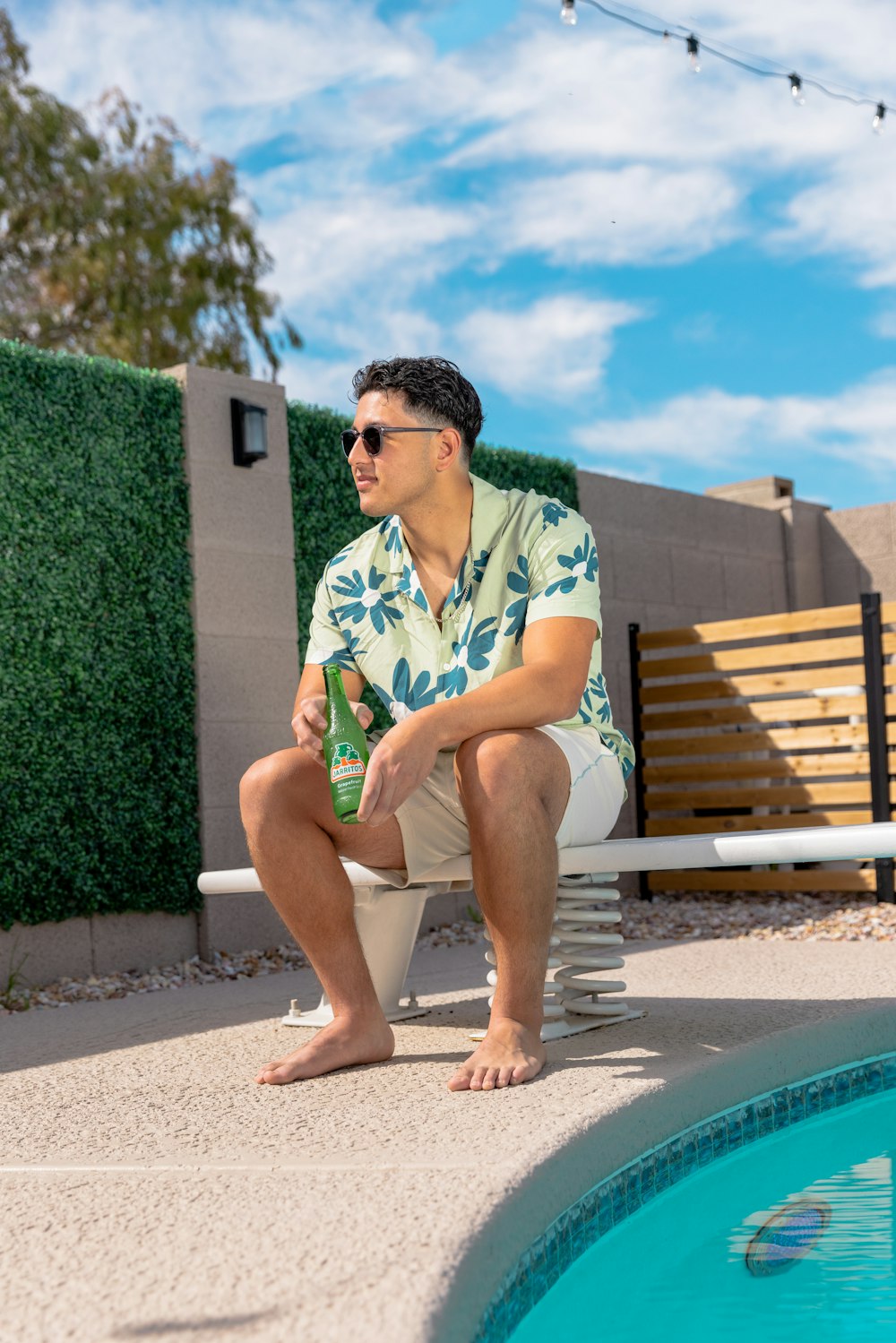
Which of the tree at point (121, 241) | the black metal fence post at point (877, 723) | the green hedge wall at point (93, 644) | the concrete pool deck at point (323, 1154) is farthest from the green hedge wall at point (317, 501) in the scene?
the tree at point (121, 241)

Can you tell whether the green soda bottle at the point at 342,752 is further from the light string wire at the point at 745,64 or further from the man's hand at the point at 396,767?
the light string wire at the point at 745,64

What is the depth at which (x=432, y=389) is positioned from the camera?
2822mm

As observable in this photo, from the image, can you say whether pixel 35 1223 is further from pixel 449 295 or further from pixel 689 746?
pixel 449 295

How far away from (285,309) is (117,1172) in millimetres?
15276

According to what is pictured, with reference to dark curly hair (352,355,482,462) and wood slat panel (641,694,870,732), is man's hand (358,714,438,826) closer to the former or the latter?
dark curly hair (352,355,482,462)

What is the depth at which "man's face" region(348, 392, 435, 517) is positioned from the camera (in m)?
2.79

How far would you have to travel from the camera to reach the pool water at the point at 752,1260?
6.38 feet

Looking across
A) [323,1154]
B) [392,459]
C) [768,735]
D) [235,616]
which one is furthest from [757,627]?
[323,1154]

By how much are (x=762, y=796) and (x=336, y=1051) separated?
4.75 metres

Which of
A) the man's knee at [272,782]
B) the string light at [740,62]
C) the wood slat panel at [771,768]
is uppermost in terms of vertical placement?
the string light at [740,62]

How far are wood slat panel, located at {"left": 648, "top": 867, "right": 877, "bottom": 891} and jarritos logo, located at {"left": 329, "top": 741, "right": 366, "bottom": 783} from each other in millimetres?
4375

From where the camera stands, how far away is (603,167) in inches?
524

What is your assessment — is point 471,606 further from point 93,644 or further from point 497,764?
point 93,644

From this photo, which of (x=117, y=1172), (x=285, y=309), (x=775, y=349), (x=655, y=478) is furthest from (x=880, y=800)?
(x=285, y=309)
